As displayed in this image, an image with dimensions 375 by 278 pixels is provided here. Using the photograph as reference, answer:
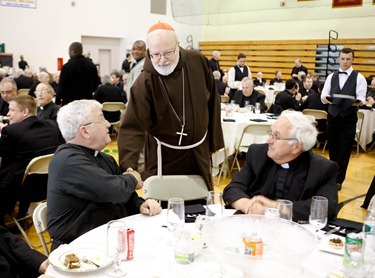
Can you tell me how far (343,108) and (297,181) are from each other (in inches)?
142

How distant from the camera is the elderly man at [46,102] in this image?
17.2 feet

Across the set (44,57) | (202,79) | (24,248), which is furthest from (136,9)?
(24,248)

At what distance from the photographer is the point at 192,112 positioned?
321 cm

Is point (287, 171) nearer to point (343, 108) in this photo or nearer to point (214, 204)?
point (214, 204)

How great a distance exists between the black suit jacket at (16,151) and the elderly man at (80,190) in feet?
5.24

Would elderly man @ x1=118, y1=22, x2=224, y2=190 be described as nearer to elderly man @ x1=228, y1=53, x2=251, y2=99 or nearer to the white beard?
the white beard

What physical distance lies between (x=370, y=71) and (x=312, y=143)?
11.9 m

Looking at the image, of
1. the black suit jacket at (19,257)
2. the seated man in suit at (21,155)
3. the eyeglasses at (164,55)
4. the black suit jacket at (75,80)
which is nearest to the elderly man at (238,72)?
the black suit jacket at (75,80)

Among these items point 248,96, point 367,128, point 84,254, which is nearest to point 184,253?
point 84,254

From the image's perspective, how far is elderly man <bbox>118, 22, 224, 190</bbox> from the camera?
9.89 feet

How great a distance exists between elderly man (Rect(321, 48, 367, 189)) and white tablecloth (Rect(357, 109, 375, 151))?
7.24 feet

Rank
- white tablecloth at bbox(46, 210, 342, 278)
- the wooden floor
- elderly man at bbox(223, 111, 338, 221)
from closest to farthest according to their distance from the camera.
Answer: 1. white tablecloth at bbox(46, 210, 342, 278)
2. elderly man at bbox(223, 111, 338, 221)
3. the wooden floor

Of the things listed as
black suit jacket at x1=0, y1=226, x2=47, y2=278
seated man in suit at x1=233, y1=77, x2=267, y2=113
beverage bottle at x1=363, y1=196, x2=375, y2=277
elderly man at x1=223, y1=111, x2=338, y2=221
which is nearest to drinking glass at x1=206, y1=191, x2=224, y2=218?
elderly man at x1=223, y1=111, x2=338, y2=221

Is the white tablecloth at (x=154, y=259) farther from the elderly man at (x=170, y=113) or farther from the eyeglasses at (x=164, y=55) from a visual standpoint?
the eyeglasses at (x=164, y=55)
